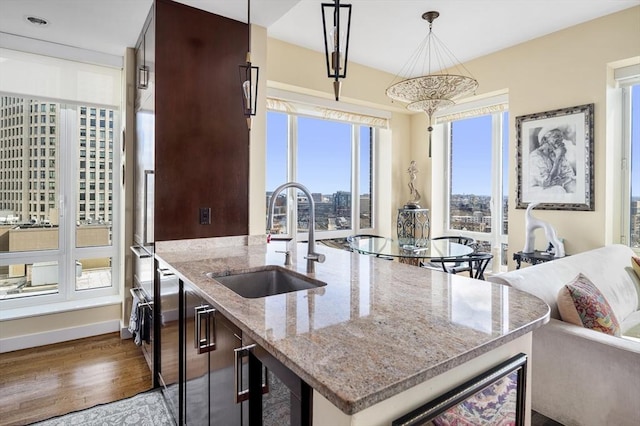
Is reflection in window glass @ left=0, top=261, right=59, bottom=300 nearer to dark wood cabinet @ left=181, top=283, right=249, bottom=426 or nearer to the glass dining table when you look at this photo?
dark wood cabinet @ left=181, top=283, right=249, bottom=426

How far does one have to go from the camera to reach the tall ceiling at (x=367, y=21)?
238 centimetres

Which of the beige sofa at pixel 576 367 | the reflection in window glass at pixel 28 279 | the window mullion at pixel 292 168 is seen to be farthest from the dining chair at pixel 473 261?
the reflection in window glass at pixel 28 279

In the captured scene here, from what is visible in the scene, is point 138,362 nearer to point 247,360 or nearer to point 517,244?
point 247,360

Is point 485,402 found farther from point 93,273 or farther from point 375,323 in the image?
point 93,273

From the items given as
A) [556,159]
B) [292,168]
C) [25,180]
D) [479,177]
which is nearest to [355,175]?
[292,168]

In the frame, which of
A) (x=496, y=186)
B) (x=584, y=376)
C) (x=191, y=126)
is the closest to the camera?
(x=584, y=376)

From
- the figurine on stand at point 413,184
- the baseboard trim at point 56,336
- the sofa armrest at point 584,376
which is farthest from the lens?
the figurine on stand at point 413,184

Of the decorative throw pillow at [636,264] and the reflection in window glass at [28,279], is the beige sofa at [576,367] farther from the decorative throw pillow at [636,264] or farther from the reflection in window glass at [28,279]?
the reflection in window glass at [28,279]

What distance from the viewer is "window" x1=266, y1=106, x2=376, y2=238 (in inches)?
161

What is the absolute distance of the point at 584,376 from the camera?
174cm

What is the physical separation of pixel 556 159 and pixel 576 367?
239 cm

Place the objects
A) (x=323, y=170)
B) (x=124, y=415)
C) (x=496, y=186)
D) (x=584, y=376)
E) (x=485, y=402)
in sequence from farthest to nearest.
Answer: (x=323, y=170) < (x=496, y=186) < (x=124, y=415) < (x=584, y=376) < (x=485, y=402)

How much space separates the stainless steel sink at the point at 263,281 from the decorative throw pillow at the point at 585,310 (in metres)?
1.41

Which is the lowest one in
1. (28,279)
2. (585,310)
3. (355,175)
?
(28,279)
